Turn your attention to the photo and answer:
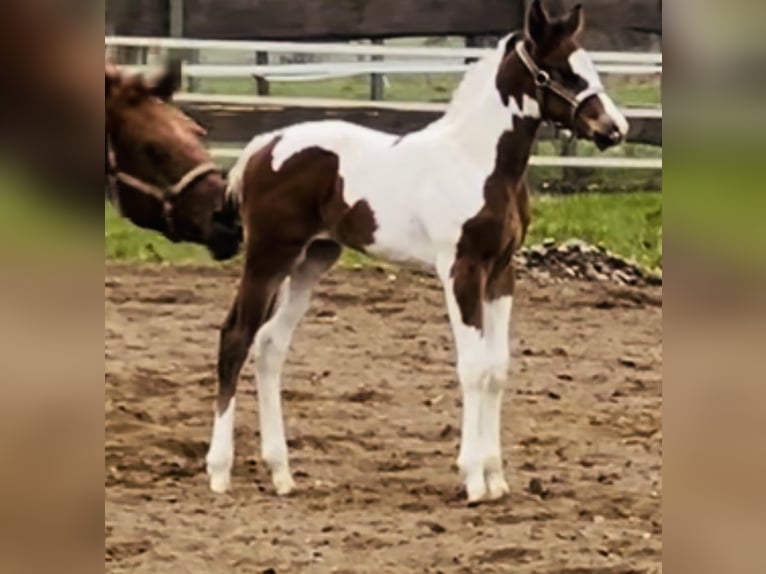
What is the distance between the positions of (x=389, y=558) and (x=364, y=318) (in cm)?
24

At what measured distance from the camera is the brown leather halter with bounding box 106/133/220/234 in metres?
1.21

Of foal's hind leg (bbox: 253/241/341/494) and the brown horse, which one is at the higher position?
the brown horse

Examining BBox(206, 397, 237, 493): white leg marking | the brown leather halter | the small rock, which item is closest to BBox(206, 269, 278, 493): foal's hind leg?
BBox(206, 397, 237, 493): white leg marking

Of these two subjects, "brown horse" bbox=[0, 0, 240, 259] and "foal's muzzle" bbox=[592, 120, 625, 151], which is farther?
"foal's muzzle" bbox=[592, 120, 625, 151]

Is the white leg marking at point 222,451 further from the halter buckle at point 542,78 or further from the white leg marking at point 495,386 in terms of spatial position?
the halter buckle at point 542,78

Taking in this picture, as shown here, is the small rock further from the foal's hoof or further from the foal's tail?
the foal's tail

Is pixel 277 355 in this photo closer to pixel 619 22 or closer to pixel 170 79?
pixel 170 79

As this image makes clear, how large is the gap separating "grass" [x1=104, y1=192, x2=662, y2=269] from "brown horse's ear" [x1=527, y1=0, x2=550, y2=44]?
0.52 feet

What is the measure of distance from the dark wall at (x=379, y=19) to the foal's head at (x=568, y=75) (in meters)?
0.02

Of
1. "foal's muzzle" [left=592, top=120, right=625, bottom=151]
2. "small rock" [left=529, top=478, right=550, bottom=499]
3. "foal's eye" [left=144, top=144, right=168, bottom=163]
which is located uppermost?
Answer: "foal's muzzle" [left=592, top=120, right=625, bottom=151]

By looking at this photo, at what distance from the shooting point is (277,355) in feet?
4.17

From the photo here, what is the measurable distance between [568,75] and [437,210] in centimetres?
18

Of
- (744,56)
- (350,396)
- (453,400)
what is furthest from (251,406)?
(744,56)

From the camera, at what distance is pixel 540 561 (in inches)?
49.8
